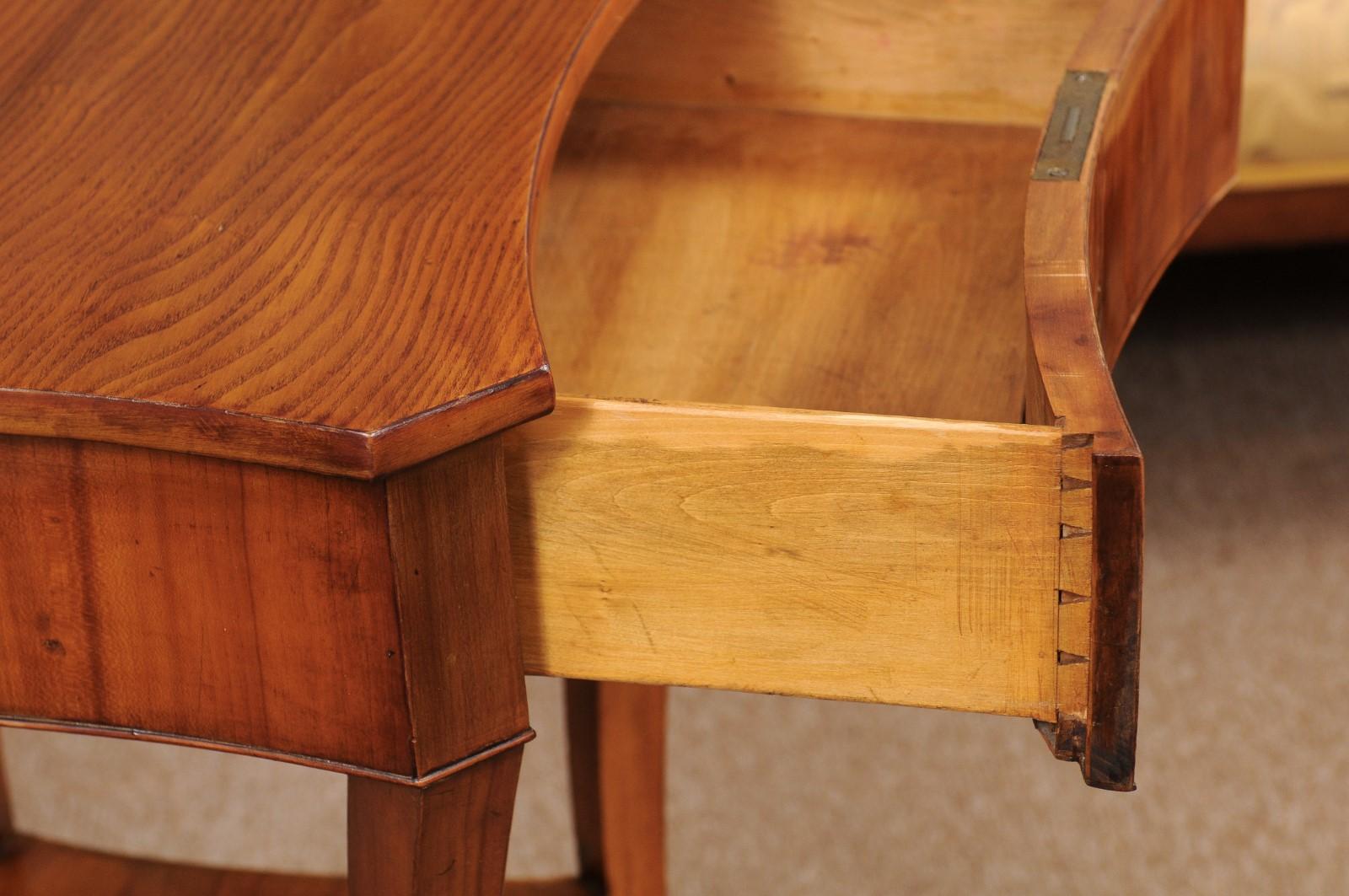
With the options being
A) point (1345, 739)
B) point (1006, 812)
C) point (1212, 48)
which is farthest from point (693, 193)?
point (1345, 739)

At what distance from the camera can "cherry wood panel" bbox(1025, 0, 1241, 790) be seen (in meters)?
0.35

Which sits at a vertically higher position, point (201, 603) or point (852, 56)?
point (852, 56)

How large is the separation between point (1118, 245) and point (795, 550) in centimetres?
23

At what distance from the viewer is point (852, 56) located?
711 mm

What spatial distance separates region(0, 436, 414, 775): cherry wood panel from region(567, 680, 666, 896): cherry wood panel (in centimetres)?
38

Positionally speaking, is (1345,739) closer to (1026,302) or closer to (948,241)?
(948,241)

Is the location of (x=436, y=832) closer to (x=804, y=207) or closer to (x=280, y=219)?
(x=280, y=219)

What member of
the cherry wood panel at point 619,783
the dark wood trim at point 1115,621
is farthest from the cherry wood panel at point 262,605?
the cherry wood panel at point 619,783

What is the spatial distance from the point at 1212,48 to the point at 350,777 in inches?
17.5

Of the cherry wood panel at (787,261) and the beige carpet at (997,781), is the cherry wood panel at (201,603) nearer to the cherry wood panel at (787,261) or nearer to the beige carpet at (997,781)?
the cherry wood panel at (787,261)

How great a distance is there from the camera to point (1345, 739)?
103 cm

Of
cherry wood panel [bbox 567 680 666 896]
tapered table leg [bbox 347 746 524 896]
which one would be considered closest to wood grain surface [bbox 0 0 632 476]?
tapered table leg [bbox 347 746 524 896]

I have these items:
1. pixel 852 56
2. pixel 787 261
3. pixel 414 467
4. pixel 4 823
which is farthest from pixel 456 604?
pixel 4 823

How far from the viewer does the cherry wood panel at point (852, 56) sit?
2.26 ft
